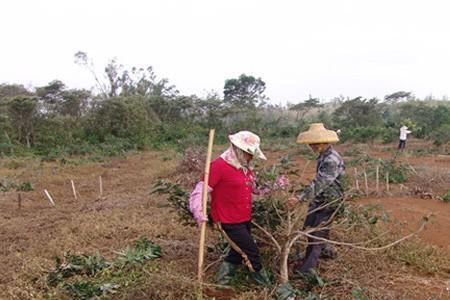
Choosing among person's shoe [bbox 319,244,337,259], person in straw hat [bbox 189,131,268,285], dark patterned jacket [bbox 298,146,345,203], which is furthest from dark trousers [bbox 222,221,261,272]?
person's shoe [bbox 319,244,337,259]

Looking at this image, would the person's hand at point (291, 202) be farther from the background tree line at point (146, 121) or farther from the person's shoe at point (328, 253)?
the background tree line at point (146, 121)

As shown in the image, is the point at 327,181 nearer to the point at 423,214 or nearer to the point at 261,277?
the point at 261,277

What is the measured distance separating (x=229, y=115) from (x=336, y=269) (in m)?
17.6

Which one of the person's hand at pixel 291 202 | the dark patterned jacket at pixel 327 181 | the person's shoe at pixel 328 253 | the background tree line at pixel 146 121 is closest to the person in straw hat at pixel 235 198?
the person's hand at pixel 291 202

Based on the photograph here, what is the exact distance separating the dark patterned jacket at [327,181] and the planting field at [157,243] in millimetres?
169

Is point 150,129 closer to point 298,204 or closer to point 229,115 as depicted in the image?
point 229,115

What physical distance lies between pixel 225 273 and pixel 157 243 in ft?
4.06

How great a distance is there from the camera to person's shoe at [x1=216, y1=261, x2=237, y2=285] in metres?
3.46

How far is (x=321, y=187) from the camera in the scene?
345cm

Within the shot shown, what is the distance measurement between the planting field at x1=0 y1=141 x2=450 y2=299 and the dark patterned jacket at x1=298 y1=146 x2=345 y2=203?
0.17 meters

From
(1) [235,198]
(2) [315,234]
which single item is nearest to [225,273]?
(1) [235,198]

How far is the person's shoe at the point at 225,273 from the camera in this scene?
11.3 ft

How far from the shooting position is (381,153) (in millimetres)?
14430

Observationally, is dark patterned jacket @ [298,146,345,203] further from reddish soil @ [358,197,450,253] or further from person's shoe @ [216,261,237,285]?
reddish soil @ [358,197,450,253]
